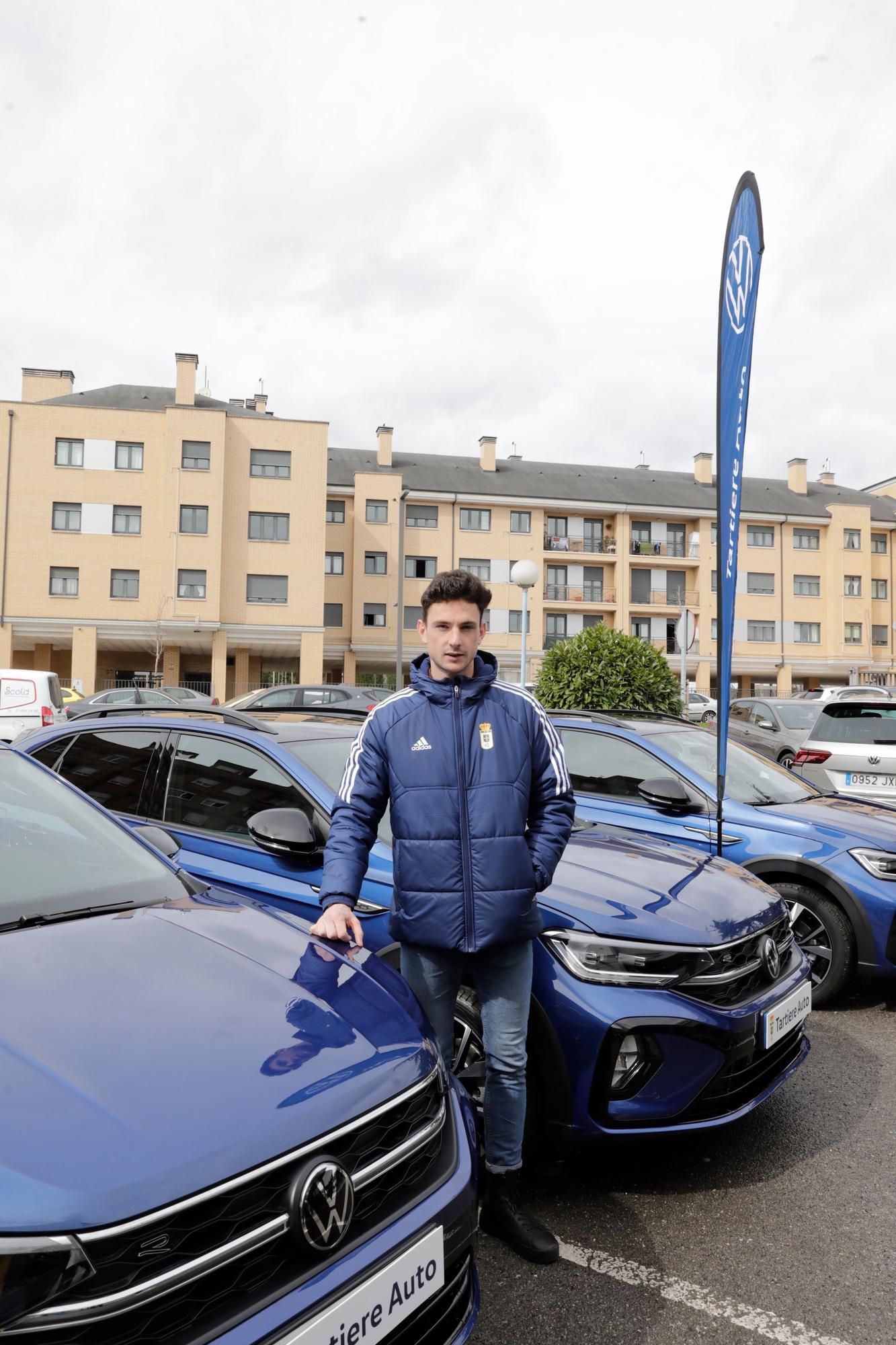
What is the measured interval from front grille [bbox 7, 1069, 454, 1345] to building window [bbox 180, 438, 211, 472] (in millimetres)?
37122

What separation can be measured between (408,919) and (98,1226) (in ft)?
4.45

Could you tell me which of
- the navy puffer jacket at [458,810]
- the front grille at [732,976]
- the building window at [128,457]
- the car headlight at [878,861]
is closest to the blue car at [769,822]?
the car headlight at [878,861]

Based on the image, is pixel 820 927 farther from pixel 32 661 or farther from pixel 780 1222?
pixel 32 661

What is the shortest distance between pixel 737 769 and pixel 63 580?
35041mm

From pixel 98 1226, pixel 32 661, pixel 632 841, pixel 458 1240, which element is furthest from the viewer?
pixel 32 661

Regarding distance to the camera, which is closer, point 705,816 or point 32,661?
point 705,816

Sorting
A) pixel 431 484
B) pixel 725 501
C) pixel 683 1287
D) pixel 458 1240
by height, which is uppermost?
pixel 431 484

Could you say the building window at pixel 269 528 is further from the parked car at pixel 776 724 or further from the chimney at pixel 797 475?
the chimney at pixel 797 475

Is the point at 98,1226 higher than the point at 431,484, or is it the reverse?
the point at 431,484

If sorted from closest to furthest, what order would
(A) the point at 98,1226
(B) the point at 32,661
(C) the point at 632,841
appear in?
(A) the point at 98,1226 → (C) the point at 632,841 → (B) the point at 32,661

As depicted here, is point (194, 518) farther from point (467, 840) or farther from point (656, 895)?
point (467, 840)

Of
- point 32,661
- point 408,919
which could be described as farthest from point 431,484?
point 408,919

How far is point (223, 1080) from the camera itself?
168 centimetres

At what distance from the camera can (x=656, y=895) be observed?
10.8ft
